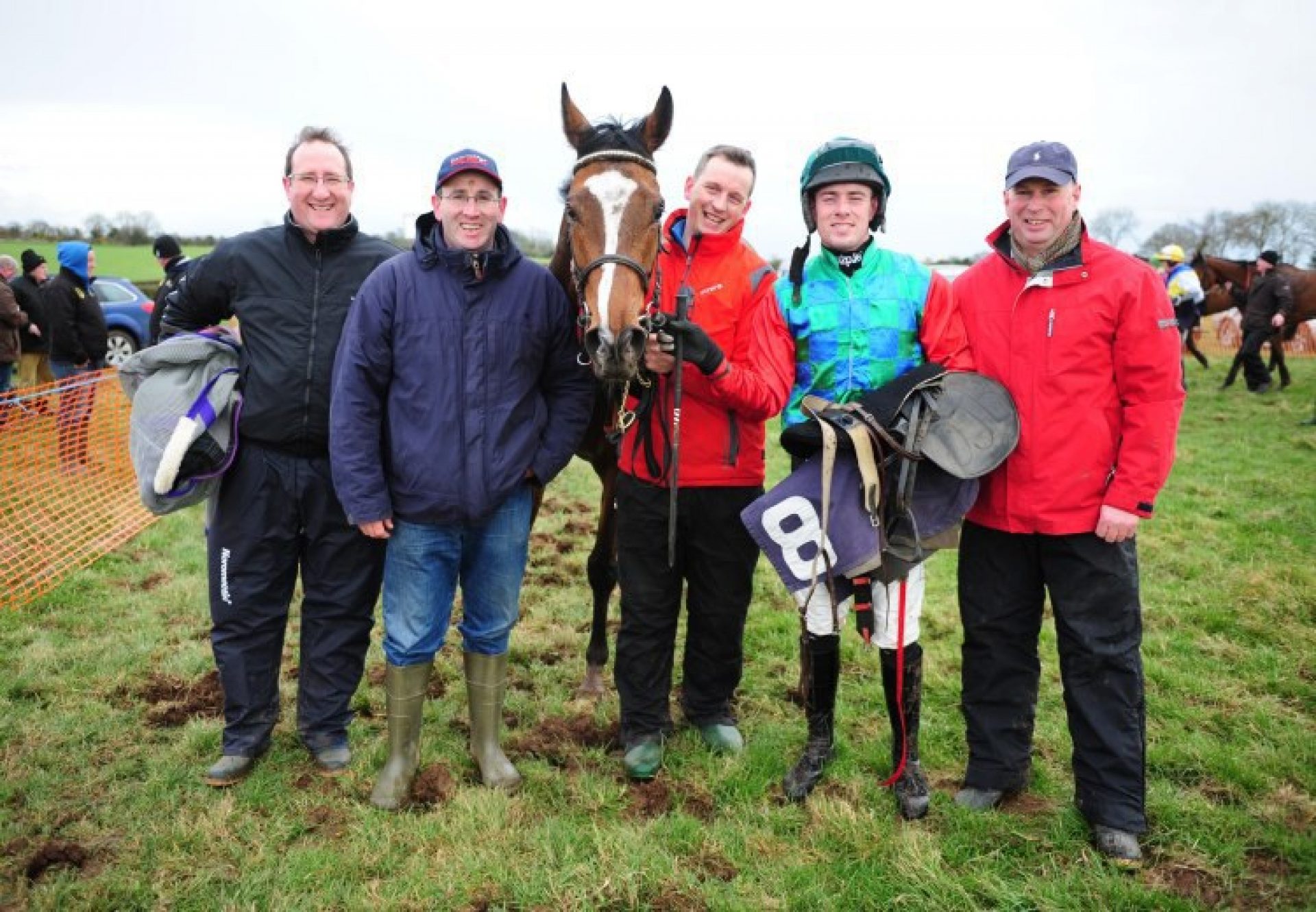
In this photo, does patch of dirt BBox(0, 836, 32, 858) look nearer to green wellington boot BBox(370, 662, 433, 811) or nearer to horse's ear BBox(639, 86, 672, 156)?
green wellington boot BBox(370, 662, 433, 811)

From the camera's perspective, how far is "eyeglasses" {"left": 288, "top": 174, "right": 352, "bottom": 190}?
3215mm

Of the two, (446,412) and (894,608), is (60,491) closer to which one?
(446,412)

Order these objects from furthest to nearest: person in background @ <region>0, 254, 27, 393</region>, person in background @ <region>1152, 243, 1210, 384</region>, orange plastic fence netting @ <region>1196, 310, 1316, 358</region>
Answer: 1. orange plastic fence netting @ <region>1196, 310, 1316, 358</region>
2. person in background @ <region>1152, 243, 1210, 384</region>
3. person in background @ <region>0, 254, 27, 393</region>

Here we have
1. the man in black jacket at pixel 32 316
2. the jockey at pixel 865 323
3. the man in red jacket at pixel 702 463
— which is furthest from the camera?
the man in black jacket at pixel 32 316

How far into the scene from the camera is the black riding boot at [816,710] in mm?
3291

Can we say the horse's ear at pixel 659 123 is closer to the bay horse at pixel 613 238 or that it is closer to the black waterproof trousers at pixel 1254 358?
the bay horse at pixel 613 238

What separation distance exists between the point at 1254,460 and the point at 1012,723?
25.7 ft

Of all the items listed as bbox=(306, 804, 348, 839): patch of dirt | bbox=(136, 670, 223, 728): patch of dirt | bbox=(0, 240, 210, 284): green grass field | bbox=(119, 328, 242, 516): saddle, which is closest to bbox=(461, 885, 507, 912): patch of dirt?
bbox=(306, 804, 348, 839): patch of dirt

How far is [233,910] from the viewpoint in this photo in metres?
2.57

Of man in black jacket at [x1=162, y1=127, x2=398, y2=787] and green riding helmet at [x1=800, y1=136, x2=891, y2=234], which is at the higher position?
green riding helmet at [x1=800, y1=136, x2=891, y2=234]

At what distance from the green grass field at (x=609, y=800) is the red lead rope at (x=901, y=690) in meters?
0.13


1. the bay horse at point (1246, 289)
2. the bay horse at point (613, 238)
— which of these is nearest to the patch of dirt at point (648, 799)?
the bay horse at point (613, 238)

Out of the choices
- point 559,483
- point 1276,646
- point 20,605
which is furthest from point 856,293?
point 559,483

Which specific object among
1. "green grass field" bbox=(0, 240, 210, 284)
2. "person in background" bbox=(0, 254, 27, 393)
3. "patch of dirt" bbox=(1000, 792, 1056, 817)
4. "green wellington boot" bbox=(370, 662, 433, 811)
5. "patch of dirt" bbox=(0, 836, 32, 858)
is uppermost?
"green grass field" bbox=(0, 240, 210, 284)
